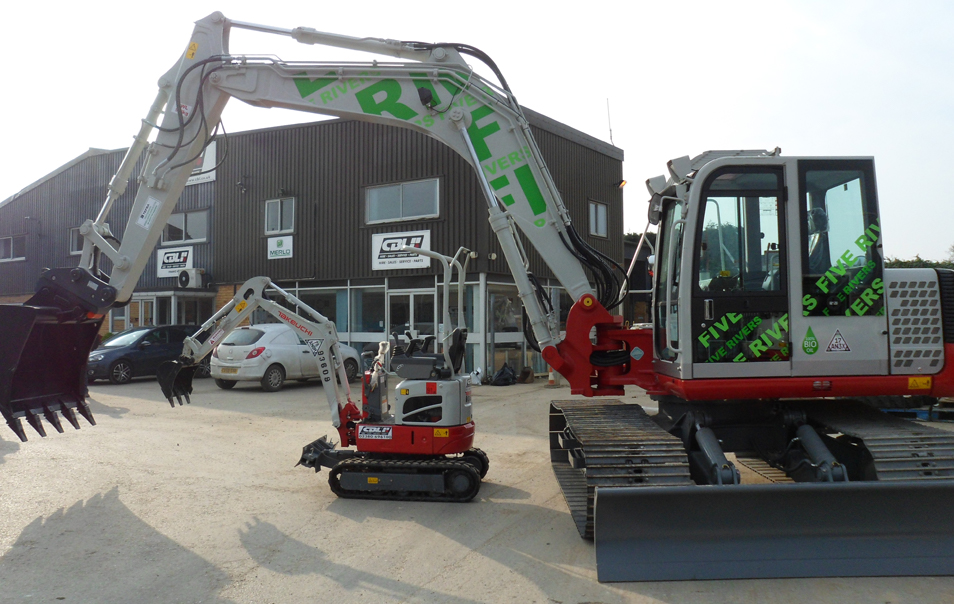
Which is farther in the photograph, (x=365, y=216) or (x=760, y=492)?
(x=365, y=216)

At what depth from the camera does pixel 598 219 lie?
1967cm

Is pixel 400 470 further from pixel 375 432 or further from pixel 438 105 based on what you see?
pixel 438 105

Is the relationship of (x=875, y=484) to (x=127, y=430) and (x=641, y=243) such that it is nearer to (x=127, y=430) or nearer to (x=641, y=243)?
(x=641, y=243)

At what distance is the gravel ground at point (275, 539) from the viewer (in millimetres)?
4242

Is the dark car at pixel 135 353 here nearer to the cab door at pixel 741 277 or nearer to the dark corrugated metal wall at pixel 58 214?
the dark corrugated metal wall at pixel 58 214

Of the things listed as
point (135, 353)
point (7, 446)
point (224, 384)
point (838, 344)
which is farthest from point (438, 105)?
point (135, 353)

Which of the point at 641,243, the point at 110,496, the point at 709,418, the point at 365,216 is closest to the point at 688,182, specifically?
the point at 641,243

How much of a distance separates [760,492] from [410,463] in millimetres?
3144

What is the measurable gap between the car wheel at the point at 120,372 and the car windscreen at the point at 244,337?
2.90 m

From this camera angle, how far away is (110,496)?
21.0 ft

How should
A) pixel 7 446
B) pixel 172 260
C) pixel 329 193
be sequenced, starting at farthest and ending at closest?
pixel 172 260, pixel 329 193, pixel 7 446

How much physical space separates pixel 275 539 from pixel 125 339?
1297cm

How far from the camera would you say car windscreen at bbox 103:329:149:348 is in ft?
52.1

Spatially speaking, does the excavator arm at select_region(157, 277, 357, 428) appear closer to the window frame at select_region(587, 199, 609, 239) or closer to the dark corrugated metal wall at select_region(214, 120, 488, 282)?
the dark corrugated metal wall at select_region(214, 120, 488, 282)
